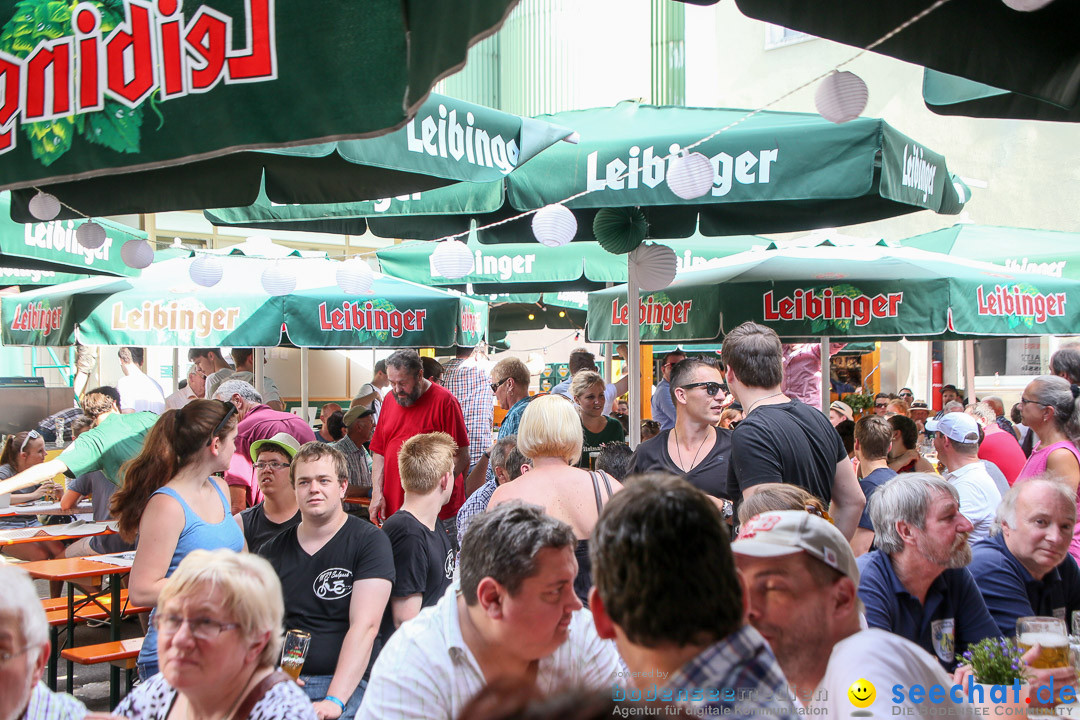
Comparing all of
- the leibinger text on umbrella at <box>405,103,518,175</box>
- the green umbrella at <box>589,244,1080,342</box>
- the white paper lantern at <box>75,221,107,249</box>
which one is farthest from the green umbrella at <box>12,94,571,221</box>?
the green umbrella at <box>589,244,1080,342</box>

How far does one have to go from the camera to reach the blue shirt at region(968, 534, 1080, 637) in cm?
338

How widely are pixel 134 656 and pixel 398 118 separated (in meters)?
3.82

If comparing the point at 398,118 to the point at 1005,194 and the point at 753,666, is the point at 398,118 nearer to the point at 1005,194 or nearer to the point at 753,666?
the point at 753,666

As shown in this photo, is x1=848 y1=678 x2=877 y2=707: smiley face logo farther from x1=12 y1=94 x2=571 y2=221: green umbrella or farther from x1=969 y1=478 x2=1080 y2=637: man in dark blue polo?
x1=12 y1=94 x2=571 y2=221: green umbrella

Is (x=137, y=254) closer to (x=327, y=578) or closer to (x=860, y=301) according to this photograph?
(x=327, y=578)

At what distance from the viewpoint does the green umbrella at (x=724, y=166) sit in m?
4.52

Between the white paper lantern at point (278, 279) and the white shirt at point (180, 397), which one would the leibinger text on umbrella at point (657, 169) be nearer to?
the white paper lantern at point (278, 279)

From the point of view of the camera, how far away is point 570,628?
252 centimetres

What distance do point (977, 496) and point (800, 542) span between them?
3.81m

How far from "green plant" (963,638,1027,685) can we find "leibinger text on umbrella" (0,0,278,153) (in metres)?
2.47

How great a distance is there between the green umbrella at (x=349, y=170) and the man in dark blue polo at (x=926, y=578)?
86.1 inches

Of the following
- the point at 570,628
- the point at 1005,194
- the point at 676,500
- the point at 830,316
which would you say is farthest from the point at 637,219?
the point at 1005,194

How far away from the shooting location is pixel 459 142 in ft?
12.9

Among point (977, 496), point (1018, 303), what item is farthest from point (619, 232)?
point (1018, 303)
